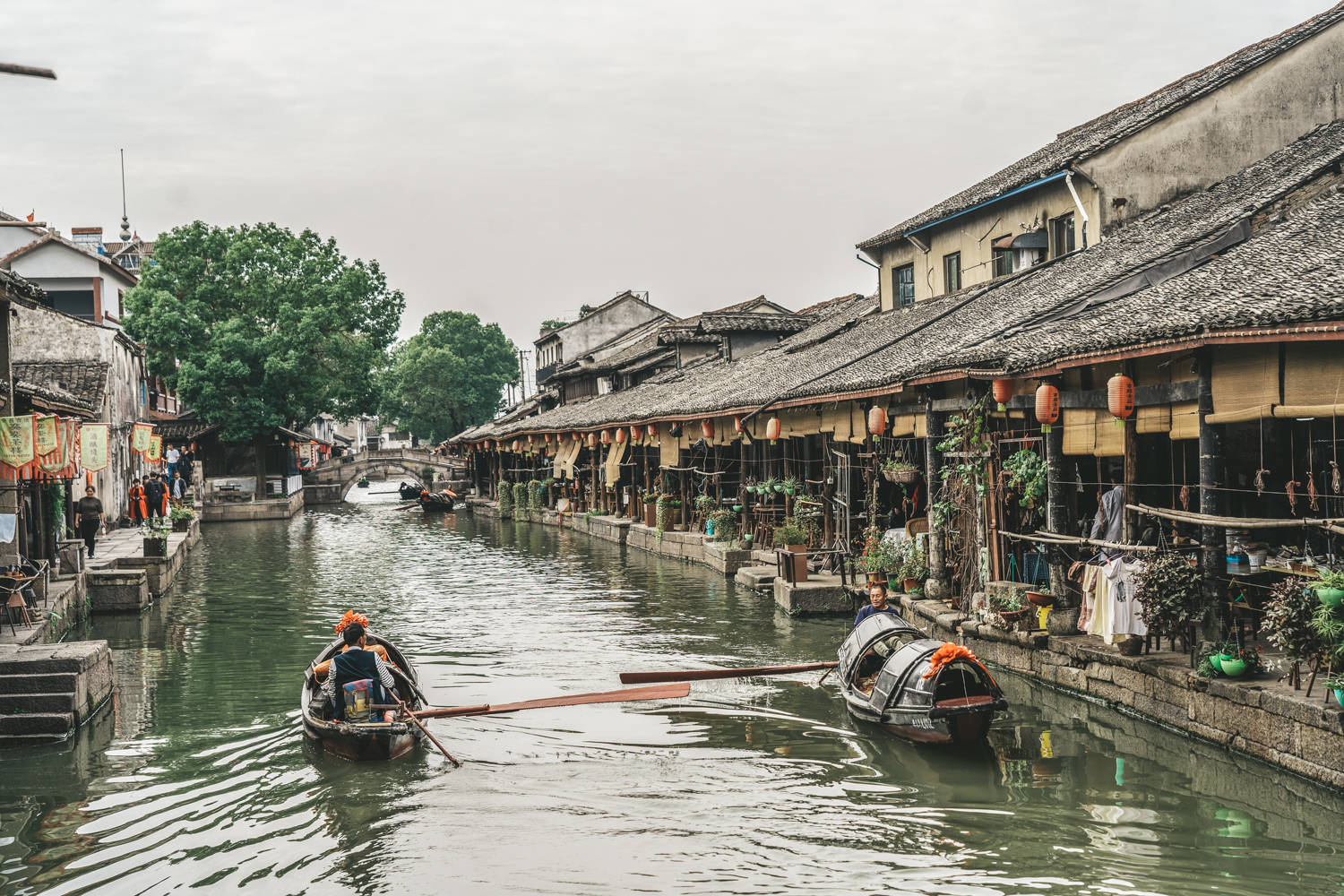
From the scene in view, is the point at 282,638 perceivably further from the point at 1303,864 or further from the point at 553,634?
the point at 1303,864

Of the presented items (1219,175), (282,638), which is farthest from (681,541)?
(1219,175)

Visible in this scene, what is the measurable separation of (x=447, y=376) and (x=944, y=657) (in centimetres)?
6830

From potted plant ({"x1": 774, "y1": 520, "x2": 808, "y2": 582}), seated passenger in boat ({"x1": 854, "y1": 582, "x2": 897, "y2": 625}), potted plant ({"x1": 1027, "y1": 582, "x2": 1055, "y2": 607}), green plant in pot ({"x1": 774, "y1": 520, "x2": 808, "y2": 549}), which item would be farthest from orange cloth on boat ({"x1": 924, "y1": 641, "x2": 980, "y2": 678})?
green plant in pot ({"x1": 774, "y1": 520, "x2": 808, "y2": 549})

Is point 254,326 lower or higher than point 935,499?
higher

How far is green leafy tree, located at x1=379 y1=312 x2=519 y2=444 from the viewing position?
252 ft

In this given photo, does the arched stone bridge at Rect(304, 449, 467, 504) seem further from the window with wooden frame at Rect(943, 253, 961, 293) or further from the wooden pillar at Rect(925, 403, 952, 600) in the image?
the wooden pillar at Rect(925, 403, 952, 600)

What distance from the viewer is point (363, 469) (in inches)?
2562

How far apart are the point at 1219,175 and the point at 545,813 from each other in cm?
1723

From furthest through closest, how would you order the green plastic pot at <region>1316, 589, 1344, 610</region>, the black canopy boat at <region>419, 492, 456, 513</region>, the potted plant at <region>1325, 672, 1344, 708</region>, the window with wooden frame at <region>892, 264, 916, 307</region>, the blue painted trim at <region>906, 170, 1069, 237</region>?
1. the black canopy boat at <region>419, 492, 456, 513</region>
2. the window with wooden frame at <region>892, 264, 916, 307</region>
3. the blue painted trim at <region>906, 170, 1069, 237</region>
4. the green plastic pot at <region>1316, 589, 1344, 610</region>
5. the potted plant at <region>1325, 672, 1344, 708</region>

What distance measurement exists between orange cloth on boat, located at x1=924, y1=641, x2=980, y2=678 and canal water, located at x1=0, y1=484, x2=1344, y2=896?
876 mm

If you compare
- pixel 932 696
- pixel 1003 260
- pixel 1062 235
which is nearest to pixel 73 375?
pixel 1003 260

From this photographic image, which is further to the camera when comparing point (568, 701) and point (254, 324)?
point (254, 324)

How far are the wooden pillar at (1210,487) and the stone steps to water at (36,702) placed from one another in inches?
454

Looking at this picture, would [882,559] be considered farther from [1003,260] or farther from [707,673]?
[1003,260]
